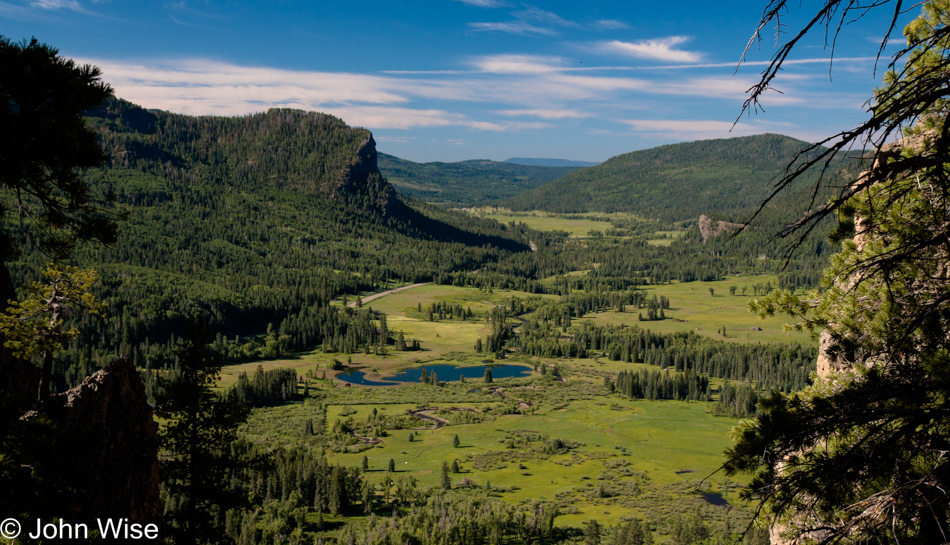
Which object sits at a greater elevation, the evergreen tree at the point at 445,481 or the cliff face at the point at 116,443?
the cliff face at the point at 116,443

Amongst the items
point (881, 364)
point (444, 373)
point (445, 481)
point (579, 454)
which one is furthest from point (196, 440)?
point (444, 373)

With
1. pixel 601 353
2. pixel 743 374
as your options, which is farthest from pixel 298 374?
pixel 743 374

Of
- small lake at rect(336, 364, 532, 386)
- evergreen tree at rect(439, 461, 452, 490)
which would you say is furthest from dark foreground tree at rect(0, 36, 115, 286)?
small lake at rect(336, 364, 532, 386)

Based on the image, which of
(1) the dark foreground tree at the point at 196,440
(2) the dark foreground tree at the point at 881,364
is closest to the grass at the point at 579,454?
(1) the dark foreground tree at the point at 196,440

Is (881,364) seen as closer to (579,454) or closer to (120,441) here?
(120,441)

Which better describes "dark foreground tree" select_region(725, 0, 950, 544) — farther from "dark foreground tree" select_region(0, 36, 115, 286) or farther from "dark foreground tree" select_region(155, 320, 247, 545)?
"dark foreground tree" select_region(155, 320, 247, 545)

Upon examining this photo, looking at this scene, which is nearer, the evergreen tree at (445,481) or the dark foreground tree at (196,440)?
the dark foreground tree at (196,440)

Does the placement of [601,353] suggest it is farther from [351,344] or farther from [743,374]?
[351,344]

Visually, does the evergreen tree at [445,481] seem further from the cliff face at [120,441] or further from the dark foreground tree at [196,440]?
the cliff face at [120,441]
